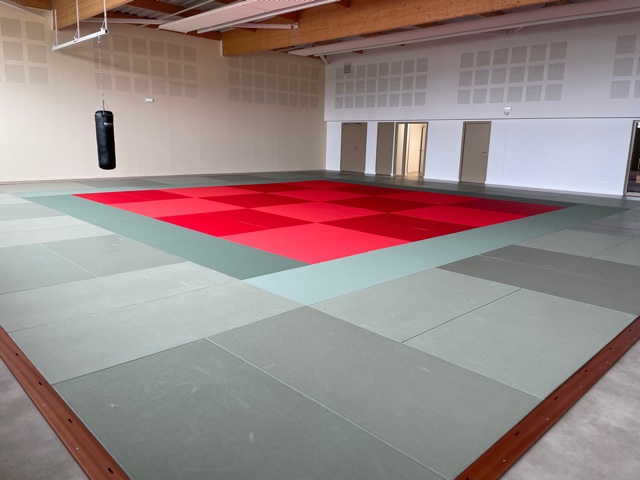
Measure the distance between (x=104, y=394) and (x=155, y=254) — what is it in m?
4.00

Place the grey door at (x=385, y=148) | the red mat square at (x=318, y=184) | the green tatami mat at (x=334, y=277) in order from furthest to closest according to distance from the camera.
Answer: the grey door at (x=385, y=148) < the red mat square at (x=318, y=184) < the green tatami mat at (x=334, y=277)

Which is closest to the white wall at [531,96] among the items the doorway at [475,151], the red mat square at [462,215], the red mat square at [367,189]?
the doorway at [475,151]

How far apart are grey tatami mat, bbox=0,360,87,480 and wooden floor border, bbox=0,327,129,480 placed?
37 mm

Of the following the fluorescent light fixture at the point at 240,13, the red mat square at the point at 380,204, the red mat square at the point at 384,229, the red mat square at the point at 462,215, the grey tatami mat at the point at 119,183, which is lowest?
the red mat square at the point at 384,229

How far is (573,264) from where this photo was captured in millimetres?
7398

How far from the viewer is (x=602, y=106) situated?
16.2 metres

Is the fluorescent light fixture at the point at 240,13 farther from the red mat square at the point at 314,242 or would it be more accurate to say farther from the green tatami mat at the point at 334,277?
the green tatami mat at the point at 334,277

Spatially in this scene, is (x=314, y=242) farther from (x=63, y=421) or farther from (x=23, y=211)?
(x=23, y=211)

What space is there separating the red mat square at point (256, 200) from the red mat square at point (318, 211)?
1.64ft

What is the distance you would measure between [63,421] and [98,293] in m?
2.65

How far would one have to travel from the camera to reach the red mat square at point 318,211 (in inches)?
420

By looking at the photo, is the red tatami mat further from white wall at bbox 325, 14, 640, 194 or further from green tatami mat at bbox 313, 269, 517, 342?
white wall at bbox 325, 14, 640, 194

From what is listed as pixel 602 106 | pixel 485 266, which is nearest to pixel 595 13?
pixel 602 106

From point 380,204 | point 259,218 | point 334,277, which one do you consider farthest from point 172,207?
point 334,277
